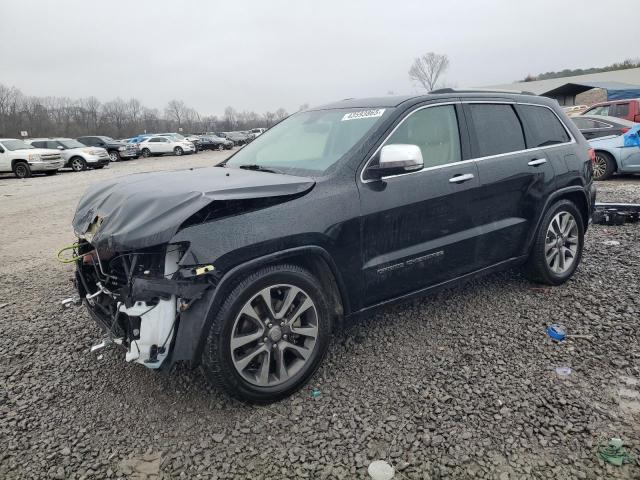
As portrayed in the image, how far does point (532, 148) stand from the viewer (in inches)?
159

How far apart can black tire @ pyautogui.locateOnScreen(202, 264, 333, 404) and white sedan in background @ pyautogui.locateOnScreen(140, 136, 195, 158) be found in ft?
110

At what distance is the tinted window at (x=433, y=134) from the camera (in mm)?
3322

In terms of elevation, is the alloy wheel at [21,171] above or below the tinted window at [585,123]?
below

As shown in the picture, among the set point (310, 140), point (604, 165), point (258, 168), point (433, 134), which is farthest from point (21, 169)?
point (604, 165)

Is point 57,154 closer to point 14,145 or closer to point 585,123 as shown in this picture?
point 14,145

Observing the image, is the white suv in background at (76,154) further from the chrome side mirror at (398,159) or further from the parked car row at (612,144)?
the chrome side mirror at (398,159)

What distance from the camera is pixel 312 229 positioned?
2.76m

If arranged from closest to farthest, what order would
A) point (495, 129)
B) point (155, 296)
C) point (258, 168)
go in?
1. point (155, 296)
2. point (258, 168)
3. point (495, 129)

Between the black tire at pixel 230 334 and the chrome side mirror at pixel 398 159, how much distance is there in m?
→ 0.85

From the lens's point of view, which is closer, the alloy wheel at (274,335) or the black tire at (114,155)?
the alloy wheel at (274,335)

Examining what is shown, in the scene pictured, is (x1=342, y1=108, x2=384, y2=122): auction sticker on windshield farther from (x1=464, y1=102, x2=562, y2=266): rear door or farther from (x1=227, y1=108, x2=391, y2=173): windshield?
(x1=464, y1=102, x2=562, y2=266): rear door

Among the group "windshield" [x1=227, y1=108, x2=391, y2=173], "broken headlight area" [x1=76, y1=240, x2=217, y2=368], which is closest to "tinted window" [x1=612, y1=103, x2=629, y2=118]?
"windshield" [x1=227, y1=108, x2=391, y2=173]

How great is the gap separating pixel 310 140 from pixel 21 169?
2008cm

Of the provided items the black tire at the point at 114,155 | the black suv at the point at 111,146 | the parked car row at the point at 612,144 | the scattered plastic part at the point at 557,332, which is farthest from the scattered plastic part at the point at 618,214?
the black tire at the point at 114,155
